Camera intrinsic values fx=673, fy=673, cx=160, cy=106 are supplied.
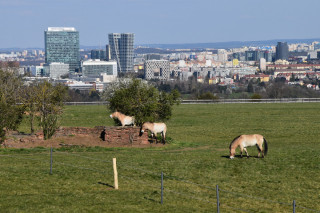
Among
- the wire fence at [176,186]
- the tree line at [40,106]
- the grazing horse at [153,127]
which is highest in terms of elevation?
the tree line at [40,106]

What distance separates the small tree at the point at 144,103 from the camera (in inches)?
1583

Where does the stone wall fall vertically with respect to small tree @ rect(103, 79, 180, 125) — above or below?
below

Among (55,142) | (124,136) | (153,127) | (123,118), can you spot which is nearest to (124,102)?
(123,118)

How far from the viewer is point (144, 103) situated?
133ft

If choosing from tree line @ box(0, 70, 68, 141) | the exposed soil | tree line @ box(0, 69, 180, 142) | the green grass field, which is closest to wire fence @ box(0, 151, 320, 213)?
the green grass field

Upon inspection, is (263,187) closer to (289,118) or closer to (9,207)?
(9,207)

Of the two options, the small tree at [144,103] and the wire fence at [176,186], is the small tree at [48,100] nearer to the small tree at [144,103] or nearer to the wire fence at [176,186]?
the small tree at [144,103]

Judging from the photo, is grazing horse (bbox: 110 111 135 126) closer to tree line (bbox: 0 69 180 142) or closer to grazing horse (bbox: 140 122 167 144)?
tree line (bbox: 0 69 180 142)

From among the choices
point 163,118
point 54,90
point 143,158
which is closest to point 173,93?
point 163,118

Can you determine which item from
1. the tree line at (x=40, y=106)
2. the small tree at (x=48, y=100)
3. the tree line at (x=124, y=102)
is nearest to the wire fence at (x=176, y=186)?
the tree line at (x=40, y=106)

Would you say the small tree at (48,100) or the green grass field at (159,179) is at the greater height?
the small tree at (48,100)

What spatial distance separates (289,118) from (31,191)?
142 feet

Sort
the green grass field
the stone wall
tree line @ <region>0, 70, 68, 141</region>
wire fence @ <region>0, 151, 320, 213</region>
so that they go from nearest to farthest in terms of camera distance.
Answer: the green grass field, wire fence @ <region>0, 151, 320, 213</region>, the stone wall, tree line @ <region>0, 70, 68, 141</region>

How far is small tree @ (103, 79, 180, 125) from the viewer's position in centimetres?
4022
